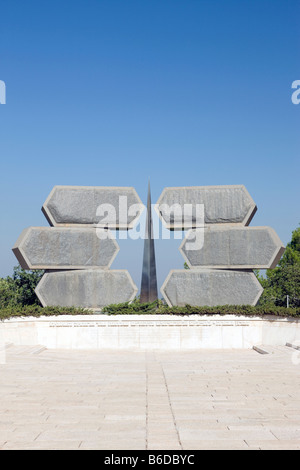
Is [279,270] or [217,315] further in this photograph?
[279,270]

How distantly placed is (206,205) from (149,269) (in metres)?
3.39

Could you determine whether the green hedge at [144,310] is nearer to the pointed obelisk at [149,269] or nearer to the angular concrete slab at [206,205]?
the pointed obelisk at [149,269]

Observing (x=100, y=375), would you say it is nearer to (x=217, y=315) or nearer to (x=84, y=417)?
(x=84, y=417)

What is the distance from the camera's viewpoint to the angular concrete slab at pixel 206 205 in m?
21.0

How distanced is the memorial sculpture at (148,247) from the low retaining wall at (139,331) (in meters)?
0.89

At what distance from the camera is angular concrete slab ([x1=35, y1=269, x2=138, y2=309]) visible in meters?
20.6

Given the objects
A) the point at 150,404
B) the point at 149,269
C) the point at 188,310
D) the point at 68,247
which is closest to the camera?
the point at 150,404

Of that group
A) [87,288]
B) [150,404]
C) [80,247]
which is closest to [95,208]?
[80,247]

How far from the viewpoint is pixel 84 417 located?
7.86 m

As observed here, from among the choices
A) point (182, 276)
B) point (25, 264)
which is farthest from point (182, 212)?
point (25, 264)

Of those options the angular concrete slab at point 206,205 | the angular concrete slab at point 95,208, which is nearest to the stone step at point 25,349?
the angular concrete slab at point 95,208

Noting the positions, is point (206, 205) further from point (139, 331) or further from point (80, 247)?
point (139, 331)

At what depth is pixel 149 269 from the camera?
21156 mm
